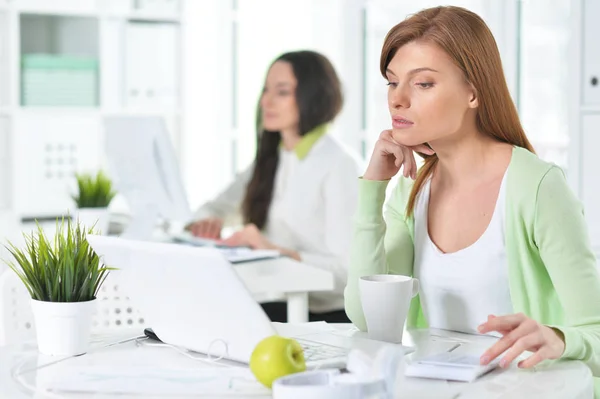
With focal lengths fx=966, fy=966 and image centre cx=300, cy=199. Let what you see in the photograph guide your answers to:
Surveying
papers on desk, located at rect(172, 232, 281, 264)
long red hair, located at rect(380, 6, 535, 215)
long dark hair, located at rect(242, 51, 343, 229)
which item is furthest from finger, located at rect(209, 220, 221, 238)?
long red hair, located at rect(380, 6, 535, 215)

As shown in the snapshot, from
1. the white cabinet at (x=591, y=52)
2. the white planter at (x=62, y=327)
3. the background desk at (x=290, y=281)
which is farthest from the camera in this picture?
the white cabinet at (x=591, y=52)

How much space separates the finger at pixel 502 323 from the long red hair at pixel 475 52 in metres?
0.46

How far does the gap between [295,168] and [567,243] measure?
6.03ft

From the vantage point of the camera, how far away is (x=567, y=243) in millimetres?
1586

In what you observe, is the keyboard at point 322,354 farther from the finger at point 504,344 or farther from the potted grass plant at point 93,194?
the potted grass plant at point 93,194

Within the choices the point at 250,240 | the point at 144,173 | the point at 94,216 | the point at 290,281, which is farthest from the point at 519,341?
the point at 94,216

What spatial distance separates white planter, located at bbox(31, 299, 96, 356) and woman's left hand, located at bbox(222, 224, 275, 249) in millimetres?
1480

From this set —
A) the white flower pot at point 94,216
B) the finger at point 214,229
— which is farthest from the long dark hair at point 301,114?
the white flower pot at point 94,216

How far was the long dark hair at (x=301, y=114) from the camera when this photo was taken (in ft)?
11.1

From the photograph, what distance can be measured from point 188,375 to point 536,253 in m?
0.67

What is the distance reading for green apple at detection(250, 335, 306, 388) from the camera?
1209mm

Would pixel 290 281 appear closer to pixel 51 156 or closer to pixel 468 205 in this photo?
pixel 468 205

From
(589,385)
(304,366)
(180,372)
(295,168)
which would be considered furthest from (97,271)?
(295,168)

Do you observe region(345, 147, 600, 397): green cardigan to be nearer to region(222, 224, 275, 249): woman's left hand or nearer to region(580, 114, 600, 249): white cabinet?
region(222, 224, 275, 249): woman's left hand
